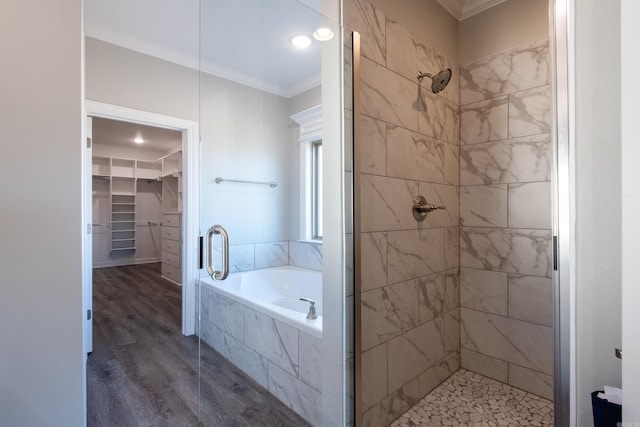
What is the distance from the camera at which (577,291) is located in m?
0.83

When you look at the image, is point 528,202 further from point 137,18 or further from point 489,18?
point 137,18

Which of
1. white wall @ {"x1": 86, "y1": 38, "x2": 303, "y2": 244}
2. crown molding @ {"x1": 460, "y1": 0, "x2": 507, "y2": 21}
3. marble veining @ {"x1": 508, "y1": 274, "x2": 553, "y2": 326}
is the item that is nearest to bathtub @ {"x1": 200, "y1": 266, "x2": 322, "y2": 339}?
white wall @ {"x1": 86, "y1": 38, "x2": 303, "y2": 244}

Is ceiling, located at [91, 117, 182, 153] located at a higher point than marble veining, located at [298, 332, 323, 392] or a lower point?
higher

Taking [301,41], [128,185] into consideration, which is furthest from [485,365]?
[128,185]

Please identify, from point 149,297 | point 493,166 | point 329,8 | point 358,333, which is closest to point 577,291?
point 358,333

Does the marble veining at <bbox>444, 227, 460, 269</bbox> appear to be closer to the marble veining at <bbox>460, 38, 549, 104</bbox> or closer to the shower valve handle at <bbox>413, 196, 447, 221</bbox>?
the shower valve handle at <bbox>413, 196, 447, 221</bbox>

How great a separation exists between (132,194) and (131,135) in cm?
174

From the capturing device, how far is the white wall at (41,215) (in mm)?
1291

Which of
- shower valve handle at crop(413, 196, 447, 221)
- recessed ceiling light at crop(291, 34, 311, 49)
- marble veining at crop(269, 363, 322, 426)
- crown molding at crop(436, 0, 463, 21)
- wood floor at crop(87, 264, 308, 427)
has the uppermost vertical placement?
crown molding at crop(436, 0, 463, 21)

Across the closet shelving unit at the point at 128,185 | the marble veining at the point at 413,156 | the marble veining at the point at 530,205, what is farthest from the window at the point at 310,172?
the closet shelving unit at the point at 128,185

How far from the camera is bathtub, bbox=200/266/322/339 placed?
5.08 feet

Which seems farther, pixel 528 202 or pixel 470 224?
pixel 470 224

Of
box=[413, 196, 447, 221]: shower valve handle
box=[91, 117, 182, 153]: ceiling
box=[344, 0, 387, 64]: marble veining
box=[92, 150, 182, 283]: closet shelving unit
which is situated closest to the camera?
box=[344, 0, 387, 64]: marble veining

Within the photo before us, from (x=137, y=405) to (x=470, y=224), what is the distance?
2.57 meters
